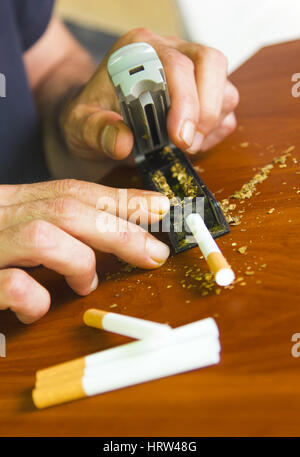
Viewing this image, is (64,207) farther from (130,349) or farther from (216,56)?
(216,56)

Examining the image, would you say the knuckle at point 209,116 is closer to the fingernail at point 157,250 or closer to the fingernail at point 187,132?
the fingernail at point 187,132

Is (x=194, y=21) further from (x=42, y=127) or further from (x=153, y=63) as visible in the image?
(x=153, y=63)

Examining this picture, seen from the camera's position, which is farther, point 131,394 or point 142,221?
point 142,221

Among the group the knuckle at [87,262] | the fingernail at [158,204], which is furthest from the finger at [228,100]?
the knuckle at [87,262]

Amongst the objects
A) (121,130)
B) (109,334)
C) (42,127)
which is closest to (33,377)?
A: (109,334)

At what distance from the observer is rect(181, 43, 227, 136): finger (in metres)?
0.78

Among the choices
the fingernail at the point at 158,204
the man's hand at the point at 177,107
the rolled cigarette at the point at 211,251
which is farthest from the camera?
Result: the man's hand at the point at 177,107

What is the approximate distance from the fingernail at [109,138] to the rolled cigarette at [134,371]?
38cm

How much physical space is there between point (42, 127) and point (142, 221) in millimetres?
648

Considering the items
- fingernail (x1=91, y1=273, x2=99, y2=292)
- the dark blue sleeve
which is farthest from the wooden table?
the dark blue sleeve

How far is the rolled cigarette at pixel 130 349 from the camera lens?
46 centimetres

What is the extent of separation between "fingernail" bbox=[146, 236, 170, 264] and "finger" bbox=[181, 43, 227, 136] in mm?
261

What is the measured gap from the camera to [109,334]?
521mm

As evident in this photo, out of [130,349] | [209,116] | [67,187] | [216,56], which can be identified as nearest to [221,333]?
[130,349]
